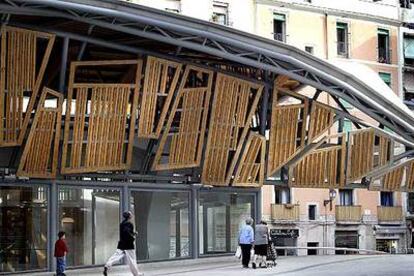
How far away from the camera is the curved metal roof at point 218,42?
65.8 feet

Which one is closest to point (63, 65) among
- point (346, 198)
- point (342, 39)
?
point (342, 39)

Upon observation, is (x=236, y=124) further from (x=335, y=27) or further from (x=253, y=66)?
(x=335, y=27)

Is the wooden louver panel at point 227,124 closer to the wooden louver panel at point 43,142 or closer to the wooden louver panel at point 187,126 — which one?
the wooden louver panel at point 187,126

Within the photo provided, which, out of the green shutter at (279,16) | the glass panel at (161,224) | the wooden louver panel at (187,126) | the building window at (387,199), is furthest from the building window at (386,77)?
the wooden louver panel at (187,126)

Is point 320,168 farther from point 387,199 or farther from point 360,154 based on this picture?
point 387,199

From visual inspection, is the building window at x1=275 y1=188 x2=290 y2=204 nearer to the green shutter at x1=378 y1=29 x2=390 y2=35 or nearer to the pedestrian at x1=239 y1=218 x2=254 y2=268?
the green shutter at x1=378 y1=29 x2=390 y2=35

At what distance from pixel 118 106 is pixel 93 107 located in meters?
0.72

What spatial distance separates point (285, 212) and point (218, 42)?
27.6 m

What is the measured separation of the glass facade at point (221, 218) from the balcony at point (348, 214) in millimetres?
24656

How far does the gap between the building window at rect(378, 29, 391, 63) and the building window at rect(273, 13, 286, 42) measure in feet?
26.1

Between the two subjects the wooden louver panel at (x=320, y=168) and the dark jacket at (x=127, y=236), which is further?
the wooden louver panel at (x=320, y=168)

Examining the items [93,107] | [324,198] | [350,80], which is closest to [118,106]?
[93,107]

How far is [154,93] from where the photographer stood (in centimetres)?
2323

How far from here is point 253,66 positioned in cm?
2386
